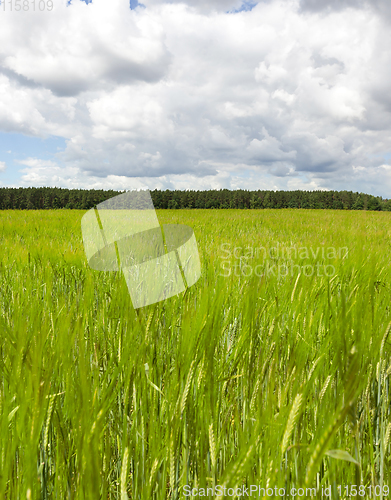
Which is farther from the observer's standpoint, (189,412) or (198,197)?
(198,197)

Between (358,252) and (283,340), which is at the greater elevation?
(358,252)

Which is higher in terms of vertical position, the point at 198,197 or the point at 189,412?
the point at 198,197

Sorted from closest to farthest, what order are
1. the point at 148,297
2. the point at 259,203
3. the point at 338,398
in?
the point at 338,398 → the point at 148,297 → the point at 259,203

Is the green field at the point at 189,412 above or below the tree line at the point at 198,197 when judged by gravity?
below

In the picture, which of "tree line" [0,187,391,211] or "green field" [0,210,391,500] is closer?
"green field" [0,210,391,500]

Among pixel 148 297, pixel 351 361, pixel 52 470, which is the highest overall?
pixel 351 361

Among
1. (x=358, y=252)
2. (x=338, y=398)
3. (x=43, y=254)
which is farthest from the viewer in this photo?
(x=43, y=254)

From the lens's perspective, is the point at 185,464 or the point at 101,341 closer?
the point at 185,464

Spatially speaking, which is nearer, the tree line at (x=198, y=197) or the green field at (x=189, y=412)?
the green field at (x=189, y=412)

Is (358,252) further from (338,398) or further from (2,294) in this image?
(2,294)

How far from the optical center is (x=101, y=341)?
1.13m

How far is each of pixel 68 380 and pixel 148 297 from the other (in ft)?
2.98

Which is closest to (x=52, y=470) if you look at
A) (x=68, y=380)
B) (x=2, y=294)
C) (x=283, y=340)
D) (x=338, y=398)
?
(x=68, y=380)

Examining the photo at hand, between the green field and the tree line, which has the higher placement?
the tree line
